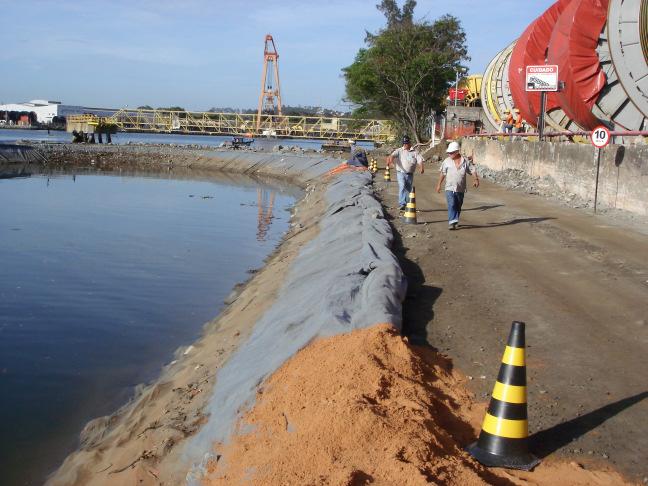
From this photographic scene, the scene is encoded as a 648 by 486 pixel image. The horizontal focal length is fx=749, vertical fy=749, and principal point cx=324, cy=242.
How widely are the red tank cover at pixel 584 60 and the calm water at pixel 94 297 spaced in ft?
33.6

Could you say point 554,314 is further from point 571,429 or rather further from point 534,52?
point 534,52

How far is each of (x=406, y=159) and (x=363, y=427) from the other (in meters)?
12.7

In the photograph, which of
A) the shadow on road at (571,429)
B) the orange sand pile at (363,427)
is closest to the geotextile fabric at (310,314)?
the orange sand pile at (363,427)

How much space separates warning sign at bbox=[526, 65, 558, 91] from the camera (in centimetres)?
2367

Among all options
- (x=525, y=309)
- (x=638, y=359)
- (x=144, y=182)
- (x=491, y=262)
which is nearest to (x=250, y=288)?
(x=491, y=262)

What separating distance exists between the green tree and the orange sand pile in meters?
50.5

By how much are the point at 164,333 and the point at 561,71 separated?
16671mm

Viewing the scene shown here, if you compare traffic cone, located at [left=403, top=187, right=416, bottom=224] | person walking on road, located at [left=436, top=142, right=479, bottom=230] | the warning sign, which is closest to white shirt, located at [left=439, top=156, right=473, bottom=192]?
person walking on road, located at [left=436, top=142, right=479, bottom=230]

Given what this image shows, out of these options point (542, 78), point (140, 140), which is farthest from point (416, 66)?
point (140, 140)

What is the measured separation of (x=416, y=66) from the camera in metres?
56.4

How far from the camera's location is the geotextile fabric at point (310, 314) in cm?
663

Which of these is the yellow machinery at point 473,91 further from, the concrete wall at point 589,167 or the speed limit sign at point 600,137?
the speed limit sign at point 600,137

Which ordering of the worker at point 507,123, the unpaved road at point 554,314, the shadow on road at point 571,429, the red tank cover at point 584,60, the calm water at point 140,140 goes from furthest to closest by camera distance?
1. the calm water at point 140,140
2. the worker at point 507,123
3. the red tank cover at point 584,60
4. the unpaved road at point 554,314
5. the shadow on road at point 571,429

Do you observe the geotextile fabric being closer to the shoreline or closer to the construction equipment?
the shoreline
